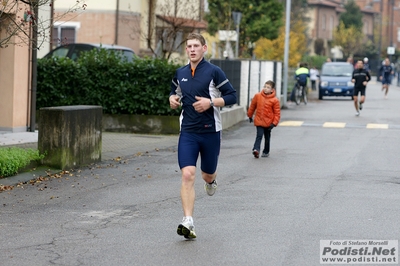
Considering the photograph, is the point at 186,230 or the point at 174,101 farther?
the point at 174,101

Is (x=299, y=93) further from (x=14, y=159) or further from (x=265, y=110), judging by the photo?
(x=14, y=159)

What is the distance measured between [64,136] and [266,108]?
4.41 metres

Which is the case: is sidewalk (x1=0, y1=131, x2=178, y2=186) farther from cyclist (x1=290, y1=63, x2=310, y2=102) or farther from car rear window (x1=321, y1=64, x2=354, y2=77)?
car rear window (x1=321, y1=64, x2=354, y2=77)

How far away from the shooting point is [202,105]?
8.52 metres

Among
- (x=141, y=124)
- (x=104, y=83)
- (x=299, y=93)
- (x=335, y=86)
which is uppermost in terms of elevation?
(x=104, y=83)

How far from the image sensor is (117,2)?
132ft

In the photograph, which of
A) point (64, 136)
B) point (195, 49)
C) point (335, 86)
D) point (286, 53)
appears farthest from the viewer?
point (335, 86)

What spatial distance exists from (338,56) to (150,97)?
9132cm

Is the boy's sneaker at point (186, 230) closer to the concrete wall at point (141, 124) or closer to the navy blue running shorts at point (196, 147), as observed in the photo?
the navy blue running shorts at point (196, 147)

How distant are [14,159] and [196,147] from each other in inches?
194

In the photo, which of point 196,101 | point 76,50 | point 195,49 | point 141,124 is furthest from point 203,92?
point 76,50

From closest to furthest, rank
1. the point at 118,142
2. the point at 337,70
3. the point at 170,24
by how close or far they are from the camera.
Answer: the point at 118,142 < the point at 170,24 < the point at 337,70

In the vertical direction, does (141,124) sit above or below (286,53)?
below

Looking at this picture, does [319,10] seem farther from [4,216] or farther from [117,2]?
[4,216]
